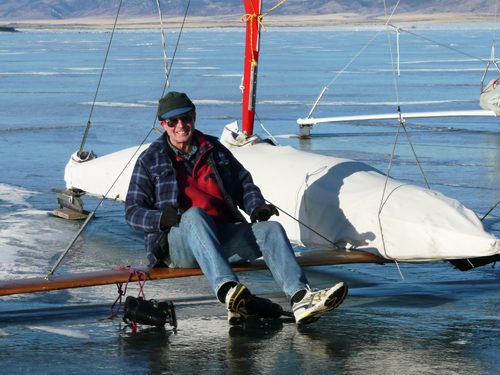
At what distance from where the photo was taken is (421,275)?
18.6ft

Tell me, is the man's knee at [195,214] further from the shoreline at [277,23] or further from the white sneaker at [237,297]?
the shoreline at [277,23]

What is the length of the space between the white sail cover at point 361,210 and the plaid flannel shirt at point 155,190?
38.2 inches

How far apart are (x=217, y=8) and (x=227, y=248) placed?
7320 inches

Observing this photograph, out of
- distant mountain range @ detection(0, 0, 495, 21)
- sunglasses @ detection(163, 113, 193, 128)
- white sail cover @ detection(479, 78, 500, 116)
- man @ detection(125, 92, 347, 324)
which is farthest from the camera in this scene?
distant mountain range @ detection(0, 0, 495, 21)

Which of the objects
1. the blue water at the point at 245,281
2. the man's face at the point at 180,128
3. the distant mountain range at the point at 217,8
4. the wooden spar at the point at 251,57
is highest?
the distant mountain range at the point at 217,8

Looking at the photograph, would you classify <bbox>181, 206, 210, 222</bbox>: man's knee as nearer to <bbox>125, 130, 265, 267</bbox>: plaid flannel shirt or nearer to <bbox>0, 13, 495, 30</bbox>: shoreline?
<bbox>125, 130, 265, 267</bbox>: plaid flannel shirt

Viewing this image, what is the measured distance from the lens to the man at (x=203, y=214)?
4.20 meters

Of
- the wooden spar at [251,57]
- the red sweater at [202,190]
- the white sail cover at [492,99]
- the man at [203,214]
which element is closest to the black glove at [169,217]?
the man at [203,214]

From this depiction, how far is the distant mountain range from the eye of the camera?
166 metres

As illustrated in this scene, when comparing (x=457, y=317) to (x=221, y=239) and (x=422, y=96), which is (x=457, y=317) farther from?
(x=422, y=96)

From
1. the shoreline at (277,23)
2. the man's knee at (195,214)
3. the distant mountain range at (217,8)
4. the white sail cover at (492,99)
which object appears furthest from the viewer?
the distant mountain range at (217,8)

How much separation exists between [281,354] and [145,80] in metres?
19.3

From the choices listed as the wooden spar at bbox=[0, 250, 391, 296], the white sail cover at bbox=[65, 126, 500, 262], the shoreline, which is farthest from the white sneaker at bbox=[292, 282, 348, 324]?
the shoreline

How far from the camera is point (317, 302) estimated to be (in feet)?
13.4
